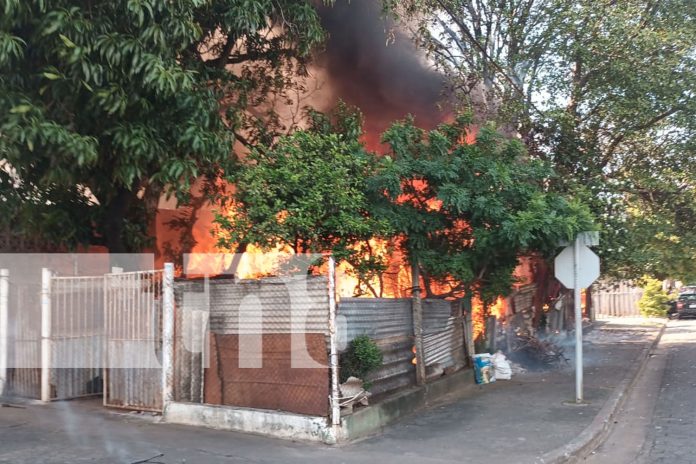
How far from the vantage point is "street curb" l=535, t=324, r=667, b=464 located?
6.80 meters

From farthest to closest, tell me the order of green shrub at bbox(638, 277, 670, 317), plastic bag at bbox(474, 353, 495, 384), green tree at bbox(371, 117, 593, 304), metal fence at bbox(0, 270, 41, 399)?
green shrub at bbox(638, 277, 670, 317), plastic bag at bbox(474, 353, 495, 384), metal fence at bbox(0, 270, 41, 399), green tree at bbox(371, 117, 593, 304)

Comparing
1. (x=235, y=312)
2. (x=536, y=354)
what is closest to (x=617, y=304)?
(x=536, y=354)

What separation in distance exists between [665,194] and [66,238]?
1209 centimetres

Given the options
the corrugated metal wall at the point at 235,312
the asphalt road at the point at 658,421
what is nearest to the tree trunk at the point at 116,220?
the corrugated metal wall at the point at 235,312

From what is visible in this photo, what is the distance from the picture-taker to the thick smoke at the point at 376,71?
1428cm

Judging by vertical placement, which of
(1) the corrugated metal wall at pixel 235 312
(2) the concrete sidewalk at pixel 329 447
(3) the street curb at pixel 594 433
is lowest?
(3) the street curb at pixel 594 433

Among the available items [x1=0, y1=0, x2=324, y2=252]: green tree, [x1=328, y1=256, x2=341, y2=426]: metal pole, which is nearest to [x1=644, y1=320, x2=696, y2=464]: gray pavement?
[x1=328, y1=256, x2=341, y2=426]: metal pole

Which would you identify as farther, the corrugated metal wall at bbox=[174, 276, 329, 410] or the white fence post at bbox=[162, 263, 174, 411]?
the white fence post at bbox=[162, 263, 174, 411]

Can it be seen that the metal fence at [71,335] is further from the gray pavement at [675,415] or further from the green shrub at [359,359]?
the gray pavement at [675,415]

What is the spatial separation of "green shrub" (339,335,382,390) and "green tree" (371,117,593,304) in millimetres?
1909

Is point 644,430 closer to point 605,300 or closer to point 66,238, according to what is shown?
point 66,238

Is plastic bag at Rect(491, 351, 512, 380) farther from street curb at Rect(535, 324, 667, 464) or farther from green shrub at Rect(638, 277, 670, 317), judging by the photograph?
green shrub at Rect(638, 277, 670, 317)

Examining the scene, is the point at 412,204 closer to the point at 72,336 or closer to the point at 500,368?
the point at 500,368

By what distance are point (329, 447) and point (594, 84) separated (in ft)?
30.2
